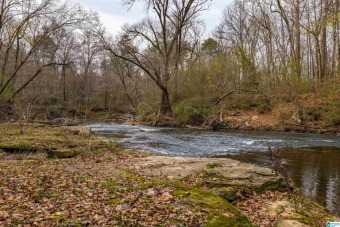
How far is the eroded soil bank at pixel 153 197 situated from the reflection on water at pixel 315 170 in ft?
3.42

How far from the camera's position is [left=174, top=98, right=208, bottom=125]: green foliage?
24453 millimetres

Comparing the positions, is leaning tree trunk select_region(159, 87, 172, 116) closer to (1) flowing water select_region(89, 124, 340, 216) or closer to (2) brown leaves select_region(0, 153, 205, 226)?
(1) flowing water select_region(89, 124, 340, 216)

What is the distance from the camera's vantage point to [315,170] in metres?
9.56

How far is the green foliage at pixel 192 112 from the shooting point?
2445 centimetres

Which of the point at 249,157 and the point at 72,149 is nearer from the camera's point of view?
the point at 72,149

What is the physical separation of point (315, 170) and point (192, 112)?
15.2 m

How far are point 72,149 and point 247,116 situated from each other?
1692 cm

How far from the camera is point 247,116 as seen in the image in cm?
2414

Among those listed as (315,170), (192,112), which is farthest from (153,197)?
(192,112)

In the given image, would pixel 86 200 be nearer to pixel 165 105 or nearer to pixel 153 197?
pixel 153 197

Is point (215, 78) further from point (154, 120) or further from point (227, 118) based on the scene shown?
point (154, 120)

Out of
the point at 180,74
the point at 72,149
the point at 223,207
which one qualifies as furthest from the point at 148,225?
the point at 180,74

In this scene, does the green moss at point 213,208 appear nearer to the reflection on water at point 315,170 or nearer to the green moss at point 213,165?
the green moss at point 213,165

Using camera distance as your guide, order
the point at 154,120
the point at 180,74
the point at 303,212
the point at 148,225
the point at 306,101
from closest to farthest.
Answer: the point at 148,225, the point at 303,212, the point at 306,101, the point at 154,120, the point at 180,74
